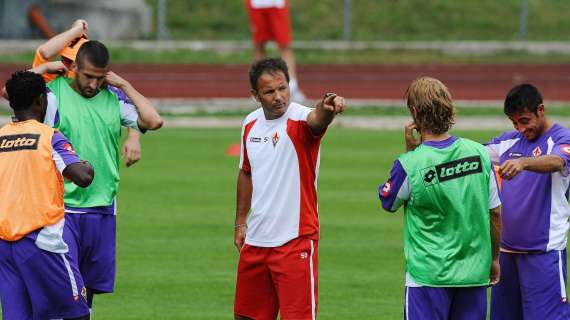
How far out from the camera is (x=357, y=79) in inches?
1090

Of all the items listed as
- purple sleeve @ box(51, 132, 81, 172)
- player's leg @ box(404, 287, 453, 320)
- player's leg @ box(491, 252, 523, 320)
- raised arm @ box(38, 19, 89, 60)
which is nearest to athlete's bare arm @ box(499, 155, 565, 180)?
player's leg @ box(491, 252, 523, 320)

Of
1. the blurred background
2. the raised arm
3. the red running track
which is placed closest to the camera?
the raised arm

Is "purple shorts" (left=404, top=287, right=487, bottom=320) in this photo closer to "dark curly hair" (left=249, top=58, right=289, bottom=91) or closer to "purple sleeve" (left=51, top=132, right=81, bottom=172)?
"dark curly hair" (left=249, top=58, right=289, bottom=91)

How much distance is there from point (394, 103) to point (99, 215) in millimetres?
15098

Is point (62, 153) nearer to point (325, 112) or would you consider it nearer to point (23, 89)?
point (23, 89)

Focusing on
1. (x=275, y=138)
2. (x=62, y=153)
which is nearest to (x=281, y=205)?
(x=275, y=138)

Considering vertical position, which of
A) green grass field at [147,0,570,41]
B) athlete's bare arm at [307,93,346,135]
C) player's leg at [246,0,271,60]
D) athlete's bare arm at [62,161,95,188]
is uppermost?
green grass field at [147,0,570,41]

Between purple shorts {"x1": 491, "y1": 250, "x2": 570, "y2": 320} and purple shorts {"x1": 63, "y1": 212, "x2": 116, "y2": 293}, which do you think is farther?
purple shorts {"x1": 63, "y1": 212, "x2": 116, "y2": 293}

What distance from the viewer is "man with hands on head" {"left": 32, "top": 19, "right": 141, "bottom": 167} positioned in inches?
337

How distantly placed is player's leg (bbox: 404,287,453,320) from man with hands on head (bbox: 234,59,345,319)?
79cm

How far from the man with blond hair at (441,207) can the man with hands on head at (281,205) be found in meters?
0.73

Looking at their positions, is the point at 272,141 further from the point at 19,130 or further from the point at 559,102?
the point at 559,102

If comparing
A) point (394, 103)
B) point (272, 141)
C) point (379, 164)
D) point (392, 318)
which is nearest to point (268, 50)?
point (394, 103)

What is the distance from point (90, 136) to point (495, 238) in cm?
277
